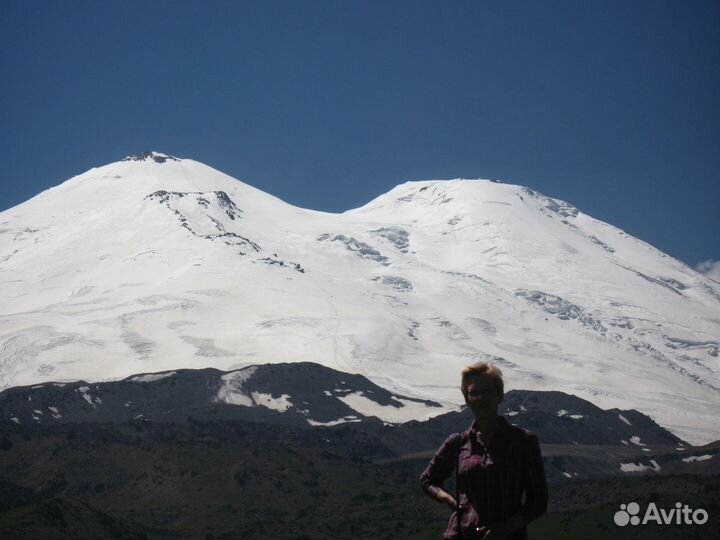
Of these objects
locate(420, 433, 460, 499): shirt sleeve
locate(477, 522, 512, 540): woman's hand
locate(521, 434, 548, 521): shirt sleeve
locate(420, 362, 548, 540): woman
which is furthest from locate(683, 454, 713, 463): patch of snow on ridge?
locate(477, 522, 512, 540): woman's hand

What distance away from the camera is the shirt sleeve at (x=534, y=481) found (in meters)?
9.41

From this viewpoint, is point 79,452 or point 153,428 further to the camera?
point 153,428

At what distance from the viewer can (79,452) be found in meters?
159

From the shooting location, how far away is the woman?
943 cm

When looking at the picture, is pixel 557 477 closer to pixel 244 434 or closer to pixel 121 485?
pixel 244 434

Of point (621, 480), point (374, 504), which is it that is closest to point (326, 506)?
point (374, 504)

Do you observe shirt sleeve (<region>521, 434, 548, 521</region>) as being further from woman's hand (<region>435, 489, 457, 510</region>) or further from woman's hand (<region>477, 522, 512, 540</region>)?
woman's hand (<region>435, 489, 457, 510</region>)

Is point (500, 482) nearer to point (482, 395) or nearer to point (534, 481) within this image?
point (534, 481)

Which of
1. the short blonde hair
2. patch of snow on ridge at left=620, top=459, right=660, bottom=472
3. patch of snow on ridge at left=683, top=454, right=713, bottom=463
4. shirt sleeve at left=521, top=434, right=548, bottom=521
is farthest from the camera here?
patch of snow on ridge at left=620, top=459, right=660, bottom=472

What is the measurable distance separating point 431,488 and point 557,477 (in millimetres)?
172004

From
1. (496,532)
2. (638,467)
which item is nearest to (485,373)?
(496,532)

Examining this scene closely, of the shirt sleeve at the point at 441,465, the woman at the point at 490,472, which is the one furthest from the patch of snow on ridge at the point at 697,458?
the woman at the point at 490,472

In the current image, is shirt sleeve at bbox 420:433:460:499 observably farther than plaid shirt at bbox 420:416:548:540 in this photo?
Yes

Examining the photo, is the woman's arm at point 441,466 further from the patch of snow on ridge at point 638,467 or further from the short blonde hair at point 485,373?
the patch of snow on ridge at point 638,467
